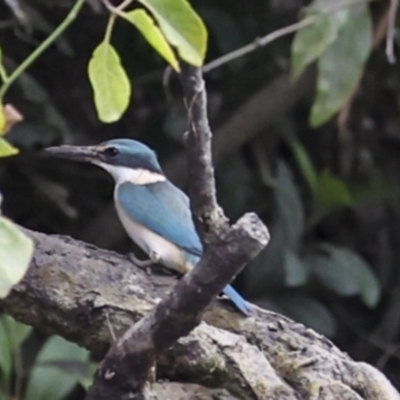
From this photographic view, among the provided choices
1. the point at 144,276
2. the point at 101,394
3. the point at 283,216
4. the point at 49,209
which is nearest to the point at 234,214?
the point at 283,216

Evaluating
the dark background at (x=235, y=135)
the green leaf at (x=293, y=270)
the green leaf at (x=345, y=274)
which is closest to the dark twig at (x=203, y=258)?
the dark background at (x=235, y=135)

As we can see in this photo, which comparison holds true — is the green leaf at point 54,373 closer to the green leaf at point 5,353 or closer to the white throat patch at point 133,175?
the green leaf at point 5,353

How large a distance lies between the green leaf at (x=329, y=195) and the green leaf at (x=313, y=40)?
75 cm

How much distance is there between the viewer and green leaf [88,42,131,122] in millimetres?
1041

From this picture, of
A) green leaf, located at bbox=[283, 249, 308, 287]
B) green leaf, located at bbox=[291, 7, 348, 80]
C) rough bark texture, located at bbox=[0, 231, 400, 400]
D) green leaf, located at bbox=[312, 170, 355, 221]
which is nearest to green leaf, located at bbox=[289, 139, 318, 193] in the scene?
green leaf, located at bbox=[312, 170, 355, 221]

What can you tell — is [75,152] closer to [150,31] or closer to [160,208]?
[160,208]

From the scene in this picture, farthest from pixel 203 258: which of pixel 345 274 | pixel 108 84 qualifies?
→ pixel 345 274

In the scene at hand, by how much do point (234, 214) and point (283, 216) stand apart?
19 centimetres

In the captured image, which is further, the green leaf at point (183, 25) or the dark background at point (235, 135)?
the dark background at point (235, 135)

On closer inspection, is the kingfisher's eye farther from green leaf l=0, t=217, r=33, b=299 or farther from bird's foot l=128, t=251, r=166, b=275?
green leaf l=0, t=217, r=33, b=299

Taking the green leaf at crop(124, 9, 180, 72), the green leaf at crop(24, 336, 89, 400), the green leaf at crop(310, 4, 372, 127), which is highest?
the green leaf at crop(124, 9, 180, 72)

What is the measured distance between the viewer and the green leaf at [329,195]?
315 centimetres

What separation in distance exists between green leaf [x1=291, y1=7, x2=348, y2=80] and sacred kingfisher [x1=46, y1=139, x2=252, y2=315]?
1.17 feet

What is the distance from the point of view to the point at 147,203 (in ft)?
8.25
